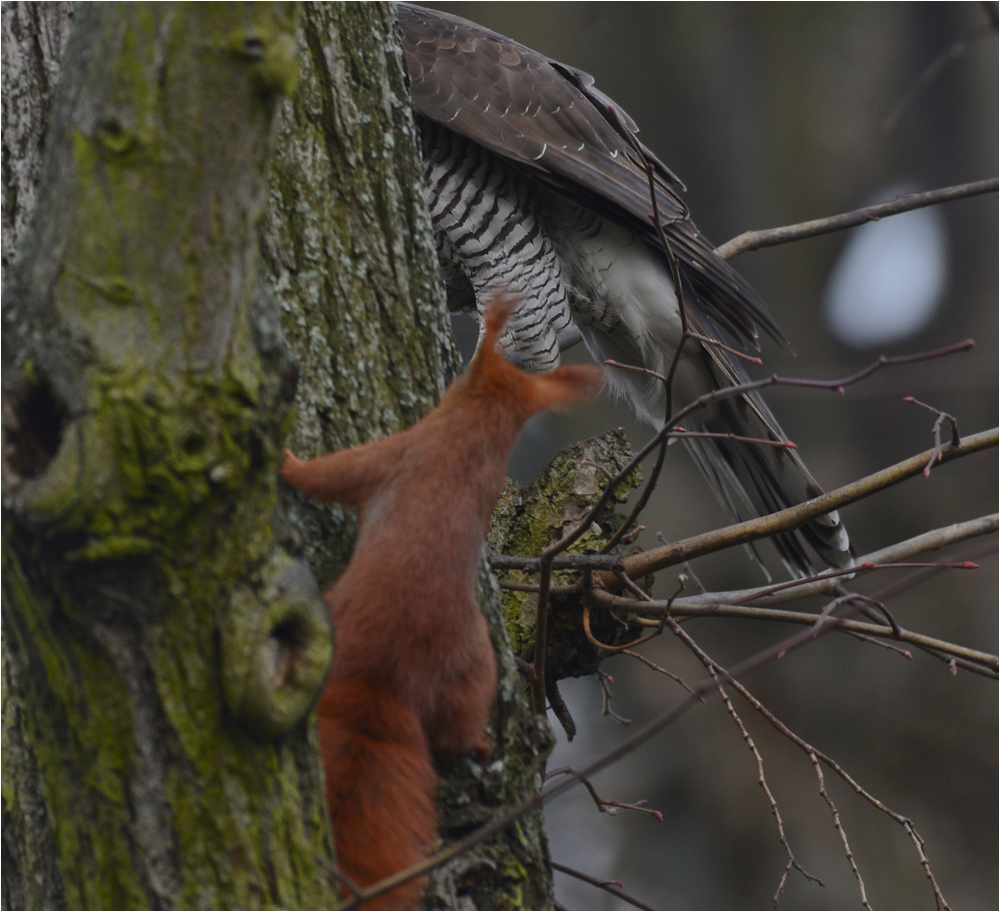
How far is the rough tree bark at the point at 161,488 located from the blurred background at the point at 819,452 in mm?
4540

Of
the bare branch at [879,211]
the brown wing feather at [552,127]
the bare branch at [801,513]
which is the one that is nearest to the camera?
the bare branch at [801,513]

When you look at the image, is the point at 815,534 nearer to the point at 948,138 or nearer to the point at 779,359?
the point at 779,359

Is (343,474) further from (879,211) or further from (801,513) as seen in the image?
(879,211)

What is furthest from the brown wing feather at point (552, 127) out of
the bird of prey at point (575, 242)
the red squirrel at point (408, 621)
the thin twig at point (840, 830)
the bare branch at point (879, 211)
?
the red squirrel at point (408, 621)

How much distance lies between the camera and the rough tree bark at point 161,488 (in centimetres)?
66

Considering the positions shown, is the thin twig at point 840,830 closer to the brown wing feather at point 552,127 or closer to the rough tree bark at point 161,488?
the rough tree bark at point 161,488

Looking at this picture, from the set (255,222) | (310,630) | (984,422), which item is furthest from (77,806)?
(984,422)

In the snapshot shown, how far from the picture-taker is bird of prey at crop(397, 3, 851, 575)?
2582 millimetres

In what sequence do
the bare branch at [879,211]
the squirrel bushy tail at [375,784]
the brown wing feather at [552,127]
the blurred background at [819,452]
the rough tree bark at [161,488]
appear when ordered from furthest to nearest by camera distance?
the blurred background at [819,452] < the brown wing feather at [552,127] < the bare branch at [879,211] < the squirrel bushy tail at [375,784] < the rough tree bark at [161,488]

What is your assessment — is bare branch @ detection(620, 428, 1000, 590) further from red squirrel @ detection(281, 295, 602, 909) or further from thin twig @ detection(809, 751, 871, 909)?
red squirrel @ detection(281, 295, 602, 909)

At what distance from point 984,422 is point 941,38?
9.56 ft

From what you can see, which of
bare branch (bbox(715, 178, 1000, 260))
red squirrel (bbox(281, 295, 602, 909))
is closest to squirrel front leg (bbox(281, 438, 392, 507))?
red squirrel (bbox(281, 295, 602, 909))

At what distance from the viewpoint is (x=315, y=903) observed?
77cm

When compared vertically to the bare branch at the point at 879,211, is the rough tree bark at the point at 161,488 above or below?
below
